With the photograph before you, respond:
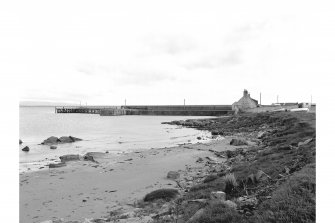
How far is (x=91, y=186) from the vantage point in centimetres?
1144

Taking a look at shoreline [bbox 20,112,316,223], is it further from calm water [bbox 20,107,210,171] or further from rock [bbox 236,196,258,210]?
calm water [bbox 20,107,210,171]

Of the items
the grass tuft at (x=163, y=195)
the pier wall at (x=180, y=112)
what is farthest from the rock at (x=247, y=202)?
the pier wall at (x=180, y=112)

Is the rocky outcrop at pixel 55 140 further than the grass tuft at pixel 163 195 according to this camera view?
Yes

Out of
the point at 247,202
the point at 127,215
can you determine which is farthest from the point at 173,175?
the point at 247,202

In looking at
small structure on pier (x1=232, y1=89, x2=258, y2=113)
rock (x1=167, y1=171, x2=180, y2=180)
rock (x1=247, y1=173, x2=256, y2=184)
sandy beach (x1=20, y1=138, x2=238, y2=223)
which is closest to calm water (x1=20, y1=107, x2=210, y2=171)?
sandy beach (x1=20, y1=138, x2=238, y2=223)

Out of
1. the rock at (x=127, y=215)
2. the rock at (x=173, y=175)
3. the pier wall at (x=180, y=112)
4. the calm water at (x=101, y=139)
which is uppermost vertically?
the pier wall at (x=180, y=112)

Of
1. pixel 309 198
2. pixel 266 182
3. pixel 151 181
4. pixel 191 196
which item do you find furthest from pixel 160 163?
pixel 309 198

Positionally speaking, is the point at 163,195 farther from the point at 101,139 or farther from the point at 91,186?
the point at 101,139

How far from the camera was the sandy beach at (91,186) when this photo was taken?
8.52m

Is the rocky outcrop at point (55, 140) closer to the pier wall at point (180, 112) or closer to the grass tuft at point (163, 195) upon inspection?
the grass tuft at point (163, 195)

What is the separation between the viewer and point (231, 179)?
8016mm

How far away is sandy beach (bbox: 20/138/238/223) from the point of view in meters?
8.52

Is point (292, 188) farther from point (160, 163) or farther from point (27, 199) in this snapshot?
point (160, 163)

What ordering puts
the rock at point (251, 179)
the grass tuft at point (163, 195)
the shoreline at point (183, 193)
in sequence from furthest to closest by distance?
the grass tuft at point (163, 195)
the rock at point (251, 179)
the shoreline at point (183, 193)
